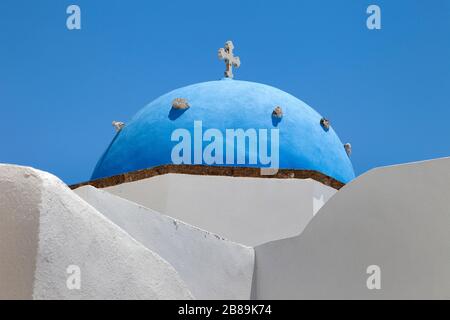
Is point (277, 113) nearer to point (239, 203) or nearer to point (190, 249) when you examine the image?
point (239, 203)

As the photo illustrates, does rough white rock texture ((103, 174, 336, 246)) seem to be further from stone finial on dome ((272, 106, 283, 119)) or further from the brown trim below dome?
stone finial on dome ((272, 106, 283, 119))

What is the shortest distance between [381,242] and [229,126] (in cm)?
427

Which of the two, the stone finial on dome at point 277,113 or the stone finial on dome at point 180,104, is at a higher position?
the stone finial on dome at point 180,104

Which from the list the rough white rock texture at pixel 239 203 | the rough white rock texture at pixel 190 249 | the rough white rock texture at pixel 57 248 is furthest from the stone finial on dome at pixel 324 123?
the rough white rock texture at pixel 57 248

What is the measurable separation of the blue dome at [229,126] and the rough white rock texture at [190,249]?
243cm

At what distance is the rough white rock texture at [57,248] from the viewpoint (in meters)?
3.07

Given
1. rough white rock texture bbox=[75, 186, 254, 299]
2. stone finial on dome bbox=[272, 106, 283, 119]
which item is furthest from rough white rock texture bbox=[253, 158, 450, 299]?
stone finial on dome bbox=[272, 106, 283, 119]

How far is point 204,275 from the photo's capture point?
6293 millimetres

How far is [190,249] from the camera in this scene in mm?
6215

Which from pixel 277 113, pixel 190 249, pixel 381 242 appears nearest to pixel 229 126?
pixel 277 113

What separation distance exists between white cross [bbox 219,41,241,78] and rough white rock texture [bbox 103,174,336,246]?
2749 mm

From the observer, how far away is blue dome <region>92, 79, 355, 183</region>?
9047 millimetres

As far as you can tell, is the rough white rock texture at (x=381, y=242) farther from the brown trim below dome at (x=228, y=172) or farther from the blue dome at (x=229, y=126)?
the blue dome at (x=229, y=126)
